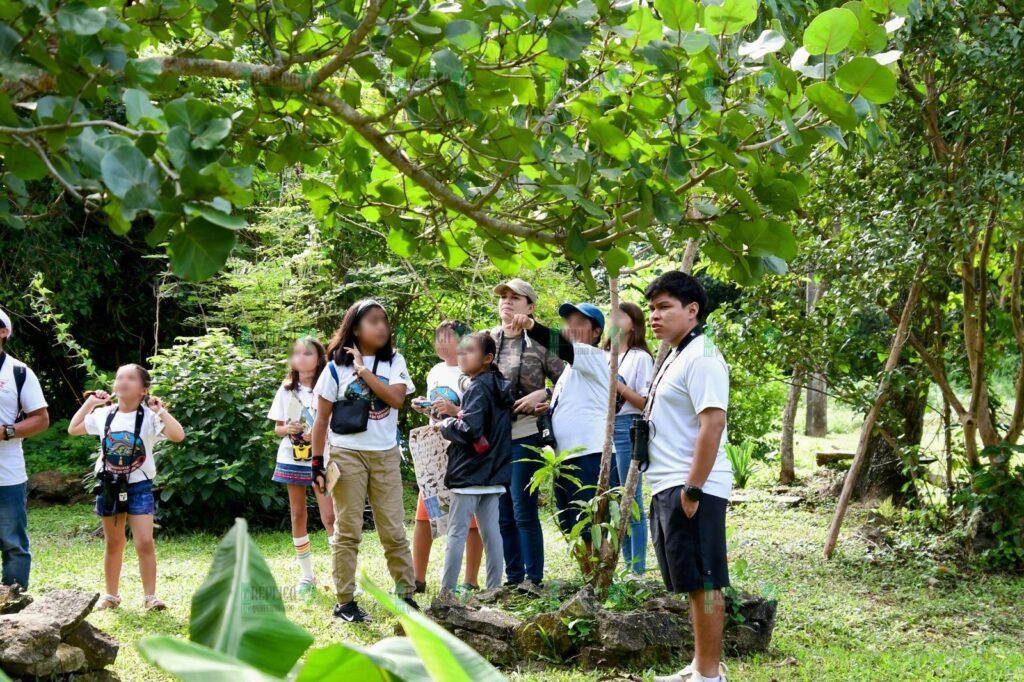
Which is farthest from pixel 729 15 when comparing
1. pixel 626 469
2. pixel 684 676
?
pixel 626 469

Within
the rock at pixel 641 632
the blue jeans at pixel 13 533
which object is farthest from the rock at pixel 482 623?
the blue jeans at pixel 13 533

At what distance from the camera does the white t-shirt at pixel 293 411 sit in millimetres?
6465

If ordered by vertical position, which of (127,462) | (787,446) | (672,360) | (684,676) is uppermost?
(672,360)

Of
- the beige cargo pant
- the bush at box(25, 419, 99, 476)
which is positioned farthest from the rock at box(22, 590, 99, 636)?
the bush at box(25, 419, 99, 476)

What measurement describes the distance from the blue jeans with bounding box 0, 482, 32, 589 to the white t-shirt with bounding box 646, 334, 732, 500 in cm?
336

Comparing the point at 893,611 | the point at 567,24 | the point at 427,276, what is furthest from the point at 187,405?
the point at 567,24

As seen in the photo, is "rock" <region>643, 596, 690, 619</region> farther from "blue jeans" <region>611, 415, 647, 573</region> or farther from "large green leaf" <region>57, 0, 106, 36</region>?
"large green leaf" <region>57, 0, 106, 36</region>

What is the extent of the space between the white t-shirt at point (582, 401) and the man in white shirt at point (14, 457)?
289cm

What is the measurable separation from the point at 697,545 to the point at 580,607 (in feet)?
3.27

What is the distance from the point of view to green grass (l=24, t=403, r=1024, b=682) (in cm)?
508

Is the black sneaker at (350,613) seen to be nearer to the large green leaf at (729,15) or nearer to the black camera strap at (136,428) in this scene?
the black camera strap at (136,428)

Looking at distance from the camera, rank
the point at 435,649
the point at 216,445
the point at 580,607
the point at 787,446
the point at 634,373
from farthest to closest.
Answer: the point at 787,446
the point at 216,445
the point at 634,373
the point at 580,607
the point at 435,649

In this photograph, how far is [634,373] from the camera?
6426mm

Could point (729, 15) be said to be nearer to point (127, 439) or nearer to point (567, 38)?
point (567, 38)
